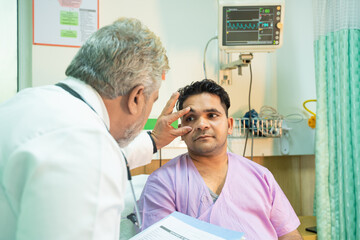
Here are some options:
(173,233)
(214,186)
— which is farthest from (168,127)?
(173,233)

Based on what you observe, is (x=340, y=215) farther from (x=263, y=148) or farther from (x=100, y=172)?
(x=100, y=172)

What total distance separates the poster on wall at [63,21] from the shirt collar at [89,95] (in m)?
1.22

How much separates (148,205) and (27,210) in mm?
847

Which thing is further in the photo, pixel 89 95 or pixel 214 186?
pixel 214 186

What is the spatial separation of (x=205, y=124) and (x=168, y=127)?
0.19 metres

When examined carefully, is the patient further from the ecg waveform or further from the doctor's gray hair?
the doctor's gray hair

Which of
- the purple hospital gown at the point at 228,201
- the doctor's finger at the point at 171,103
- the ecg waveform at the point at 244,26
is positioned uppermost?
the ecg waveform at the point at 244,26

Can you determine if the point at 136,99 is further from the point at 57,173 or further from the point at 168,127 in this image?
the point at 168,127

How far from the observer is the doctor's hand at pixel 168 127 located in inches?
57.1

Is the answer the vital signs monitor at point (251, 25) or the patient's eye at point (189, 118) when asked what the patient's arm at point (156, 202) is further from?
the vital signs monitor at point (251, 25)

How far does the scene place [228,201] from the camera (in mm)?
1359

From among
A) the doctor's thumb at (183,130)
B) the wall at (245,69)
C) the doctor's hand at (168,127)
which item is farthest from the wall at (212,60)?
the doctor's thumb at (183,130)

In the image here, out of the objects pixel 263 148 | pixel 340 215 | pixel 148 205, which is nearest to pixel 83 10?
pixel 148 205

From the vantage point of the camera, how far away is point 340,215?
1674mm
